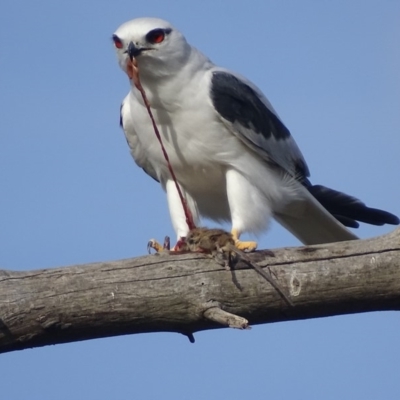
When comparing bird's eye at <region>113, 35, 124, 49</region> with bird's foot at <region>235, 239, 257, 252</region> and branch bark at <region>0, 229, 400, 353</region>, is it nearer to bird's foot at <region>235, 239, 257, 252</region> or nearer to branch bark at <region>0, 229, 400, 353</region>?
bird's foot at <region>235, 239, 257, 252</region>

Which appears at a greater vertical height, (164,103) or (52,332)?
(164,103)

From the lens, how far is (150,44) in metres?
5.88

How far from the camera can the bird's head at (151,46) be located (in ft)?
19.0

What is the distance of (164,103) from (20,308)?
2.17 m

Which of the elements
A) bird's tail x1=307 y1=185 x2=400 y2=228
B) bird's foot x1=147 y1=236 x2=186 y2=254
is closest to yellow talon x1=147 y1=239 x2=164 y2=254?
bird's foot x1=147 y1=236 x2=186 y2=254

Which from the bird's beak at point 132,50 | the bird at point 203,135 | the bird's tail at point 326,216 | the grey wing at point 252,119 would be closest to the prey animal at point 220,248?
the bird at point 203,135

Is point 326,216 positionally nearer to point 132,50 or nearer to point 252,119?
point 252,119

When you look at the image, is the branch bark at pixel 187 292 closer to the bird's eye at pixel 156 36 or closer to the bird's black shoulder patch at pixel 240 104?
the bird's black shoulder patch at pixel 240 104

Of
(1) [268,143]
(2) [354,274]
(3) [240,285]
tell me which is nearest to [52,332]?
(3) [240,285]

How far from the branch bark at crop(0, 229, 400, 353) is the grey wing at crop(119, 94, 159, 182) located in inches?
75.6

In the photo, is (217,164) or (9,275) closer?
(9,275)

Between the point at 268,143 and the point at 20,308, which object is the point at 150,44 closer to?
the point at 268,143

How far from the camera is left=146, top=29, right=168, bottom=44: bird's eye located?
230 inches

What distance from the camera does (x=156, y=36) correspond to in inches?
233
